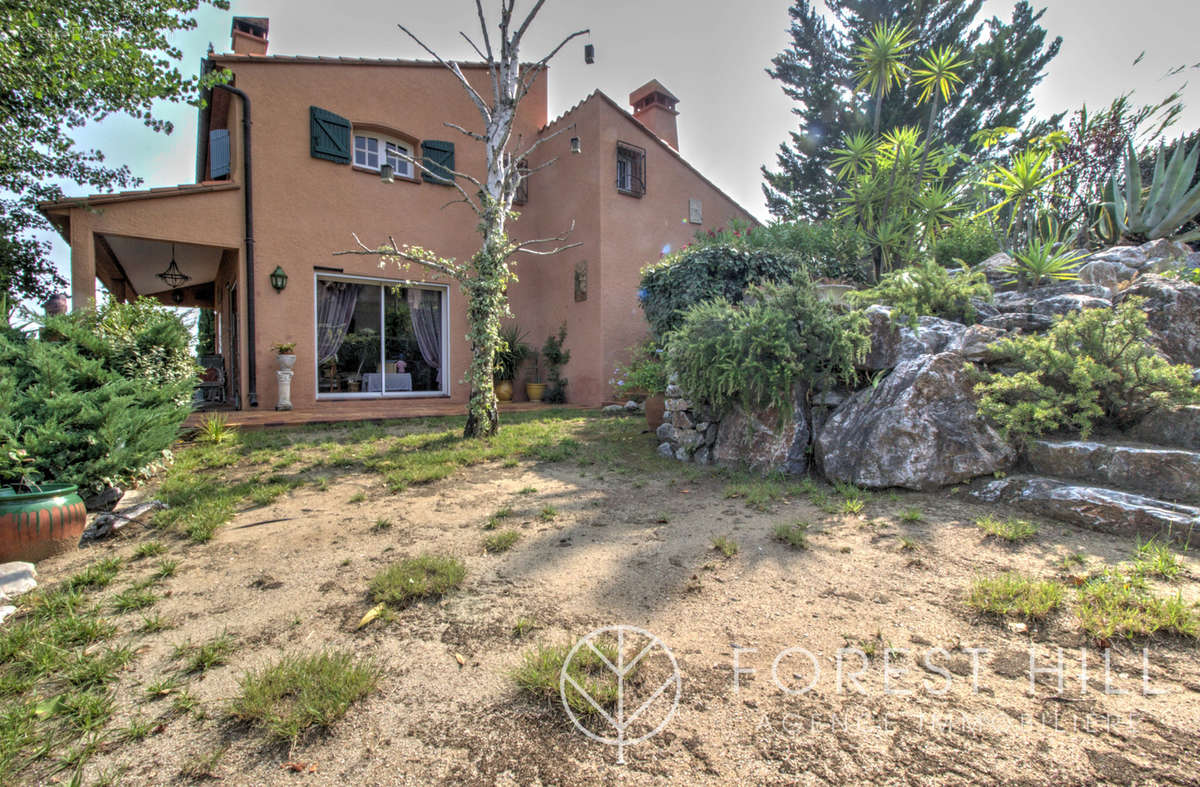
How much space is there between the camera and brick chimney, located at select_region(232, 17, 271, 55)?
29.6 feet

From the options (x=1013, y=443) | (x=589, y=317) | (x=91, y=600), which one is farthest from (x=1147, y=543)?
(x=589, y=317)

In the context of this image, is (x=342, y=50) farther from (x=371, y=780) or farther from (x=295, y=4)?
(x=371, y=780)

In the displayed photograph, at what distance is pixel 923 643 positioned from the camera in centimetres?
177

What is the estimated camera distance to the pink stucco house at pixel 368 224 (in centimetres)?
786

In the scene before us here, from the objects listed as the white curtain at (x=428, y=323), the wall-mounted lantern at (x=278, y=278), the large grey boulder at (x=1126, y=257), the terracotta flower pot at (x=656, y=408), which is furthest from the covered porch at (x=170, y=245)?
the large grey boulder at (x=1126, y=257)

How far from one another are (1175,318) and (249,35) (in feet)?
43.7

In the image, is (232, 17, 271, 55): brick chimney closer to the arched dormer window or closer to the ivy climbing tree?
the arched dormer window

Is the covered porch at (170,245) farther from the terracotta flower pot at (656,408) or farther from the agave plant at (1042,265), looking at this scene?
the agave plant at (1042,265)

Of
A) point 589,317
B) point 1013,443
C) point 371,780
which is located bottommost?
point 371,780

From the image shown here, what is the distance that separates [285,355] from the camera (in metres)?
7.89

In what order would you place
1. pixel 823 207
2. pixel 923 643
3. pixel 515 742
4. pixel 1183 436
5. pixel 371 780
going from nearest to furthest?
pixel 371 780 < pixel 515 742 < pixel 923 643 < pixel 1183 436 < pixel 823 207

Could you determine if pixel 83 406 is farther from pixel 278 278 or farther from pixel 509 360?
pixel 509 360

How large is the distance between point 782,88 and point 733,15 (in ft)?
33.1

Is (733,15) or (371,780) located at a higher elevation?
(733,15)
